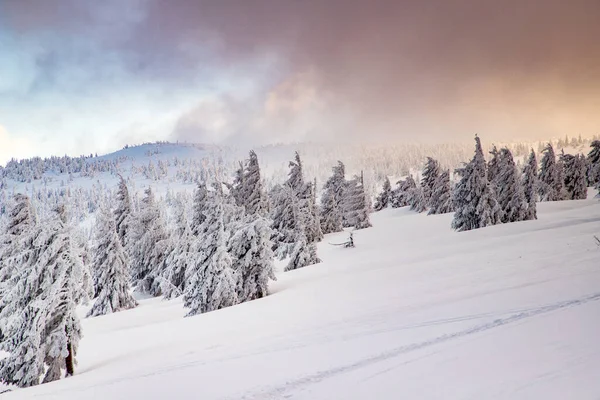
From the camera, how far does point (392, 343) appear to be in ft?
29.5

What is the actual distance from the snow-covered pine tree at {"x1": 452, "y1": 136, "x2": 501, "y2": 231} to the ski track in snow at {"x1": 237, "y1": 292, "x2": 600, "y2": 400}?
3080 cm

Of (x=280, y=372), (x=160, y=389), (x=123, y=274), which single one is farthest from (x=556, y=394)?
(x=123, y=274)

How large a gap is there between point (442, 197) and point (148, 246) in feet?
155

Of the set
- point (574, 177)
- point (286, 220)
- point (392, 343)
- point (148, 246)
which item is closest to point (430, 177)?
point (574, 177)

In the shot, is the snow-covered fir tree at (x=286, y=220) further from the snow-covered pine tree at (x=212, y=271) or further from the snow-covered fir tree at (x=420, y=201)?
the snow-covered fir tree at (x=420, y=201)

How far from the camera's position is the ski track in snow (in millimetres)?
7270

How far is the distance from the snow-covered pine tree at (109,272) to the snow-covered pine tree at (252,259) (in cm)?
1648

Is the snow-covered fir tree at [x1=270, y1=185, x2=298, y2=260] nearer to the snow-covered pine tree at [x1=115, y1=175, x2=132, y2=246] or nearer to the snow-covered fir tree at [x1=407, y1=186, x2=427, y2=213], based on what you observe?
the snow-covered pine tree at [x1=115, y1=175, x2=132, y2=246]

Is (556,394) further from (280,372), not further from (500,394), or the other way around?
(280,372)

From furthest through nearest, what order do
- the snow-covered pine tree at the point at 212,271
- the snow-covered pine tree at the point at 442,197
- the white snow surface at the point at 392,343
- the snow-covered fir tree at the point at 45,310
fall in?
the snow-covered pine tree at the point at 442,197, the snow-covered pine tree at the point at 212,271, the snow-covered fir tree at the point at 45,310, the white snow surface at the point at 392,343

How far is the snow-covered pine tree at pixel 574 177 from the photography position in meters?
67.9

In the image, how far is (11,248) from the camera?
24.5 meters

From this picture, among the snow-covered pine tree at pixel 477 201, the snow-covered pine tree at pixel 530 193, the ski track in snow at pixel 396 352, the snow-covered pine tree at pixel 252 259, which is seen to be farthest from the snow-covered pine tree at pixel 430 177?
the ski track in snow at pixel 396 352

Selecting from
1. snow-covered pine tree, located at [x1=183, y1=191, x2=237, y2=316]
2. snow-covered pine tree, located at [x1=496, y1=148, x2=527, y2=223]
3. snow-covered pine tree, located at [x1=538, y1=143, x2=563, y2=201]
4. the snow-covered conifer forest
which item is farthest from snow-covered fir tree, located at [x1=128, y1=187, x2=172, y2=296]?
snow-covered pine tree, located at [x1=538, y1=143, x2=563, y2=201]
